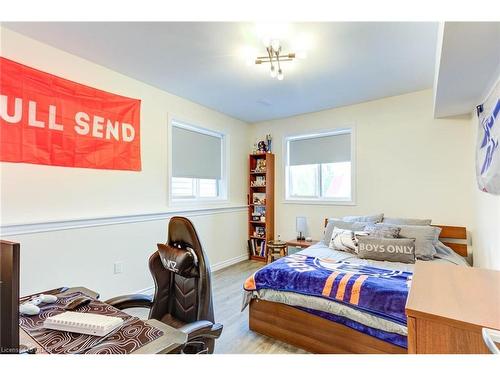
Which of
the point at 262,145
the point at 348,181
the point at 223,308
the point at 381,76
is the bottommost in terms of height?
the point at 223,308

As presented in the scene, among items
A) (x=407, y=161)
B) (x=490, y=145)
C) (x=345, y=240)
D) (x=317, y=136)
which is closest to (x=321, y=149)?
(x=317, y=136)

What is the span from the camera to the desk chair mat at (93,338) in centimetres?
87

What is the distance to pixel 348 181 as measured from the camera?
392 cm

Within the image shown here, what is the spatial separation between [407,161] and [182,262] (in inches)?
130

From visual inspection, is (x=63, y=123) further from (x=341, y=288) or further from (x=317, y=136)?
(x=317, y=136)

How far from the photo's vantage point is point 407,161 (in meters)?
3.40

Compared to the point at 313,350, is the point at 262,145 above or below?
above

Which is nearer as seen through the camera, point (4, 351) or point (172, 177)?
point (4, 351)

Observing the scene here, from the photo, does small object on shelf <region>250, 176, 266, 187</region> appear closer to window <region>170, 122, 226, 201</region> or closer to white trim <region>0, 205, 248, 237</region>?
window <region>170, 122, 226, 201</region>

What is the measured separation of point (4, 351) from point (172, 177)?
290 centimetres
